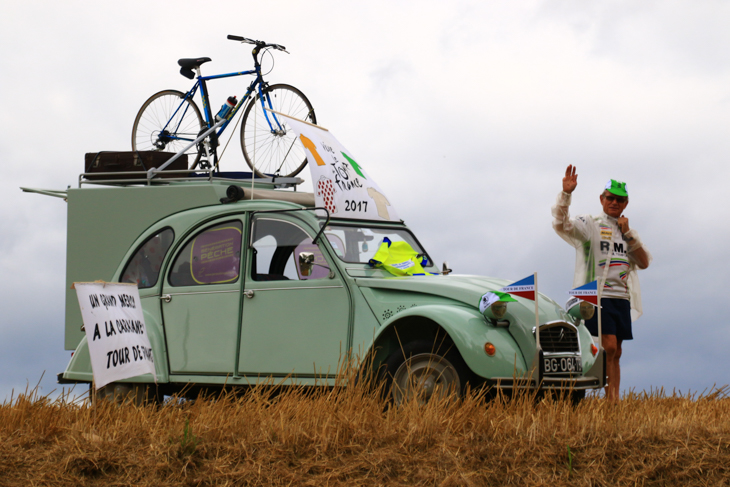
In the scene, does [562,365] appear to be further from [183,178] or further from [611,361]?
[183,178]

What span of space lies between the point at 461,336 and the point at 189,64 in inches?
280

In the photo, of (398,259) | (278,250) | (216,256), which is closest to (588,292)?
(398,259)

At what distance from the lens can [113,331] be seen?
714 centimetres

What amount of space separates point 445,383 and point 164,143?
23.4 ft

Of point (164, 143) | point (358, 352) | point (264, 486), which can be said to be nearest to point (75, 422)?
point (264, 486)

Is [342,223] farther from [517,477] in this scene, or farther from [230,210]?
[517,477]

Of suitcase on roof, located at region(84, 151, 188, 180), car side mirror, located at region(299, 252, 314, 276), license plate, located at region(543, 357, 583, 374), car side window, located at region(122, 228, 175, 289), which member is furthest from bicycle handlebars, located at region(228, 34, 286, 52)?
license plate, located at region(543, 357, 583, 374)

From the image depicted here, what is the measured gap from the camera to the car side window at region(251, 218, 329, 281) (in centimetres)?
780

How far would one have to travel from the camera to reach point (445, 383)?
6.62 metres

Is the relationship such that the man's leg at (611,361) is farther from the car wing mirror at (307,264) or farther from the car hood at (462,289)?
the car wing mirror at (307,264)

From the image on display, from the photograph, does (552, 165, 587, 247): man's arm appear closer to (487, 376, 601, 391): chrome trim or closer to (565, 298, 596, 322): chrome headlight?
(565, 298, 596, 322): chrome headlight

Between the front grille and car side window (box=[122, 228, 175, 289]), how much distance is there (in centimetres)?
408

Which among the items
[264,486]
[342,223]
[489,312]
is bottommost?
[264,486]

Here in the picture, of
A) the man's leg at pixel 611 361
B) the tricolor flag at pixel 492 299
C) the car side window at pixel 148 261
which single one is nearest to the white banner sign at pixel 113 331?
the car side window at pixel 148 261
